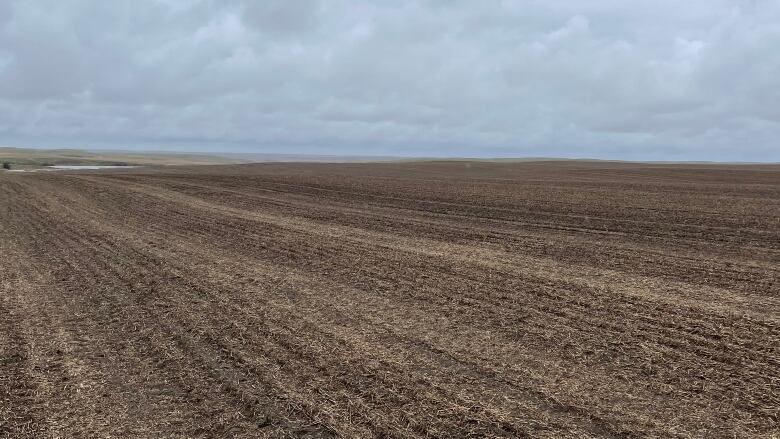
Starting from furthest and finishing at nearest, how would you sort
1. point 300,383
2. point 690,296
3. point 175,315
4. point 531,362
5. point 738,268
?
point 738,268 < point 690,296 < point 175,315 < point 531,362 < point 300,383

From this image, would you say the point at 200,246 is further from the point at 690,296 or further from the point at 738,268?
the point at 738,268

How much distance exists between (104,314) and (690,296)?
31.5 ft

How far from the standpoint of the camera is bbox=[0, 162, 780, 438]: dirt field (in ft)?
16.9

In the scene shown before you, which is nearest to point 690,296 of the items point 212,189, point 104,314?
point 104,314

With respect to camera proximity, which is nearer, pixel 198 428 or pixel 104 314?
pixel 198 428

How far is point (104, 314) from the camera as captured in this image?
27.3 feet

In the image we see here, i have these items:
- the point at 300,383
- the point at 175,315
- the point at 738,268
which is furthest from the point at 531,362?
the point at 738,268

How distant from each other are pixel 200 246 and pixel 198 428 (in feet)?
33.3

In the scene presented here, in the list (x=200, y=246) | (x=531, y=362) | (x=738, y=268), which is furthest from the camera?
(x=200, y=246)

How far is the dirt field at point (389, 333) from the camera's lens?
516 cm

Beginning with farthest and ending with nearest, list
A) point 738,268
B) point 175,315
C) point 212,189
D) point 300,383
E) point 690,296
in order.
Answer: point 212,189
point 738,268
point 690,296
point 175,315
point 300,383

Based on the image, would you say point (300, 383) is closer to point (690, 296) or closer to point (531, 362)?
point (531, 362)

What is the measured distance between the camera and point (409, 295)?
31.6 ft

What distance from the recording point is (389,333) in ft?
24.9
